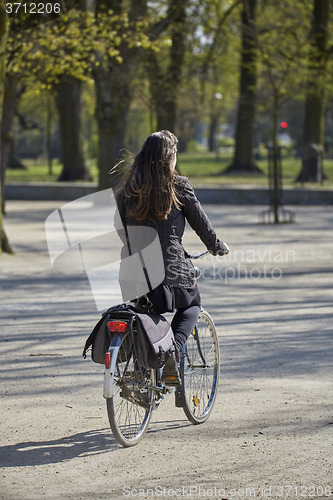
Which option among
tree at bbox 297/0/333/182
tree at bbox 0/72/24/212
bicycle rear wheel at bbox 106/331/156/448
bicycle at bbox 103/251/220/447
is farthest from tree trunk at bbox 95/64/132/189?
bicycle rear wheel at bbox 106/331/156/448

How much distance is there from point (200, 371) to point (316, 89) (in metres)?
23.5

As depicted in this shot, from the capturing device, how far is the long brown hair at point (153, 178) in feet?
15.9

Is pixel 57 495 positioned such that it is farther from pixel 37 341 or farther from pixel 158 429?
pixel 37 341

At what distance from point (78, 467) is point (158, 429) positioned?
0.86 metres

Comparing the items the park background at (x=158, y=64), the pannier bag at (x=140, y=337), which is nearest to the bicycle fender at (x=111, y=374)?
the pannier bag at (x=140, y=337)

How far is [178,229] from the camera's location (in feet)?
16.6

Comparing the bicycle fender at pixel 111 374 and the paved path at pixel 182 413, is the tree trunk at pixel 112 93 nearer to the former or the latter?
the paved path at pixel 182 413

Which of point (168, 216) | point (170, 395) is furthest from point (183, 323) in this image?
point (170, 395)

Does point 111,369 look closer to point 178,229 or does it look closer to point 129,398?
point 129,398

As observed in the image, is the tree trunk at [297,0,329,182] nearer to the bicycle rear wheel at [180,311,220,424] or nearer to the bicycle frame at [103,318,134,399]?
the bicycle rear wheel at [180,311,220,424]

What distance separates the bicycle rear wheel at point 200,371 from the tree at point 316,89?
21.3 m

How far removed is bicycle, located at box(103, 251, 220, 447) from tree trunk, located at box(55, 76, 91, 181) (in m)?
29.2

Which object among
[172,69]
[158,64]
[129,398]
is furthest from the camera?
[172,69]

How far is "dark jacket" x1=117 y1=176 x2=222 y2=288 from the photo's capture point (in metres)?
4.98
